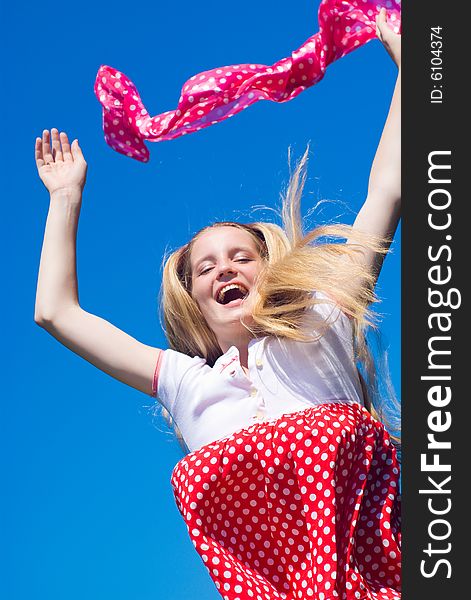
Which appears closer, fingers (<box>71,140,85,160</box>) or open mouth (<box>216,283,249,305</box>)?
open mouth (<box>216,283,249,305</box>)

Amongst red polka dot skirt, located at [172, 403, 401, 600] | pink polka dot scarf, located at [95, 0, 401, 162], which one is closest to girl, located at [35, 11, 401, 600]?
red polka dot skirt, located at [172, 403, 401, 600]

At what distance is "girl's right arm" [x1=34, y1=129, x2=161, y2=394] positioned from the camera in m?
4.18

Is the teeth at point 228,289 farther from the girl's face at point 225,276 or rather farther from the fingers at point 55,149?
the fingers at point 55,149

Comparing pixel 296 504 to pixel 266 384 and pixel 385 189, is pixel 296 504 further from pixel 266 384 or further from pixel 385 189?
pixel 385 189

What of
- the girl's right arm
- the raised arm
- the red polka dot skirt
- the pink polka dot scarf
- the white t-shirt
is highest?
the pink polka dot scarf

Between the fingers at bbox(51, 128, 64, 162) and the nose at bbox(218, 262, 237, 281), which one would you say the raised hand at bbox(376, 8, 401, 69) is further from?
the fingers at bbox(51, 128, 64, 162)

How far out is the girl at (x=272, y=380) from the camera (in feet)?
12.1

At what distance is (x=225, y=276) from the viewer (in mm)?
4352

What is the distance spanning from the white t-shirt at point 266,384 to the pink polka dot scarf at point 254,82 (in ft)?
3.42

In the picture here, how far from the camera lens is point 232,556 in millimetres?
3795

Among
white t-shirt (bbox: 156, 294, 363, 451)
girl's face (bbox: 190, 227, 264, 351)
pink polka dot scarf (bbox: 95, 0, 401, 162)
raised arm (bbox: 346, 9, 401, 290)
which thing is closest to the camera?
white t-shirt (bbox: 156, 294, 363, 451)

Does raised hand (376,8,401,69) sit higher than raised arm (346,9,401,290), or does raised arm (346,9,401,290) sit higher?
raised hand (376,8,401,69)

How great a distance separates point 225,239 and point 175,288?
12.2 inches

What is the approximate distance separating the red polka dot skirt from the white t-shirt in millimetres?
100
